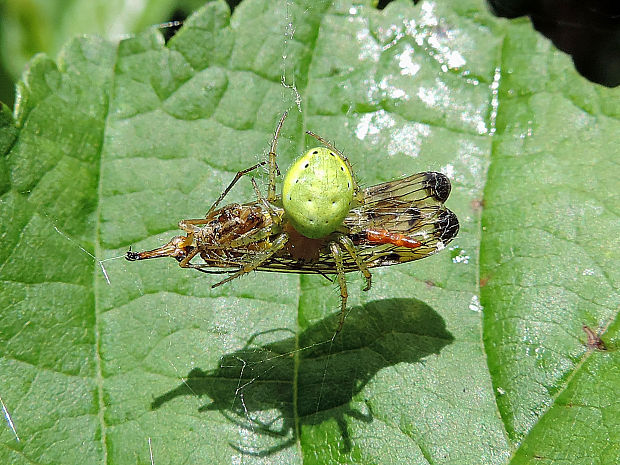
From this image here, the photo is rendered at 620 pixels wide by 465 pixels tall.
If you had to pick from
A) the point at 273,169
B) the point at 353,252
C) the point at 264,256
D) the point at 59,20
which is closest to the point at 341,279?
the point at 353,252

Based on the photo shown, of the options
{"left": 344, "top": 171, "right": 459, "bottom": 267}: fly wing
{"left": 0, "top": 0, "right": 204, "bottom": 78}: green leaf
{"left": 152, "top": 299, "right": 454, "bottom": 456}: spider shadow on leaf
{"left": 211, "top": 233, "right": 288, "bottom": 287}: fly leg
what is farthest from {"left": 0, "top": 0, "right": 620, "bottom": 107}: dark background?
{"left": 0, "top": 0, "right": 204, "bottom": 78}: green leaf

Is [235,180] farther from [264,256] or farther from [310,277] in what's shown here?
[310,277]

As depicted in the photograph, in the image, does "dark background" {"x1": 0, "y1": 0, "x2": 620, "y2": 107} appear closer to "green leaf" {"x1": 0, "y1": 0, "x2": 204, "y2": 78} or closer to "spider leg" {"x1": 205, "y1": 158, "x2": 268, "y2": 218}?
"spider leg" {"x1": 205, "y1": 158, "x2": 268, "y2": 218}

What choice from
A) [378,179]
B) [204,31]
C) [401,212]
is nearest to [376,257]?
[401,212]

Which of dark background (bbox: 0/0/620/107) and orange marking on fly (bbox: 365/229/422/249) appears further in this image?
dark background (bbox: 0/0/620/107)

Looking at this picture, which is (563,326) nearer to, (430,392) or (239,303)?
(430,392)
